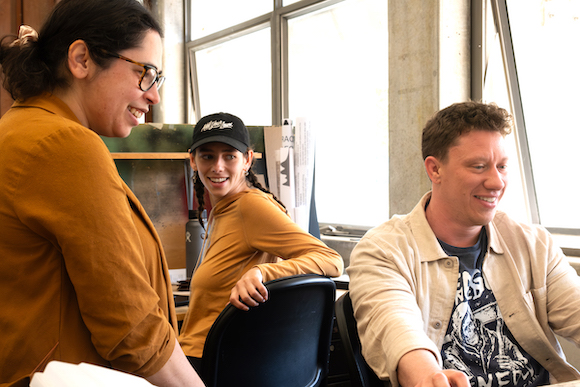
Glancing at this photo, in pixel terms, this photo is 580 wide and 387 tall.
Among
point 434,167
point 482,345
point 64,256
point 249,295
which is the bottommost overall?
point 482,345

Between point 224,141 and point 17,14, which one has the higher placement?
point 17,14

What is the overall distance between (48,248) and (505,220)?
1.24 metres

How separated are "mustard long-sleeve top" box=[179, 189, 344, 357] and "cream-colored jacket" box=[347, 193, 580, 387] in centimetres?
30

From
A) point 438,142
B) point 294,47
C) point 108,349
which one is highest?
point 294,47

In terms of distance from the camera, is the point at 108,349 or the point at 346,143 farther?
the point at 346,143

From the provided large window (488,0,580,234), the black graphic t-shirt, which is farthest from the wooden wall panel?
the black graphic t-shirt

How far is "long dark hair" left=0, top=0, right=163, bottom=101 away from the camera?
879 mm

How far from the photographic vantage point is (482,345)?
1.24 metres

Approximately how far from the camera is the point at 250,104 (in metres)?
4.51

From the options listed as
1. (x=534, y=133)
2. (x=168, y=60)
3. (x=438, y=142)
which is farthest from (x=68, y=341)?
(x=168, y=60)

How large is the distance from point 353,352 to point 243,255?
0.66 metres

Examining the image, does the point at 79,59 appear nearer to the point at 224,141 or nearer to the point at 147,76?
the point at 147,76

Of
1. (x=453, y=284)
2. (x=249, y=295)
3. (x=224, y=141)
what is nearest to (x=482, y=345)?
(x=453, y=284)

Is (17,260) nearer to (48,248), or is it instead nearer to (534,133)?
(48,248)
